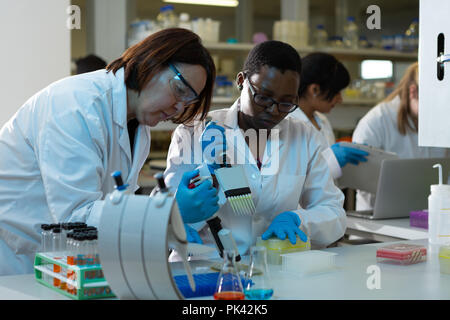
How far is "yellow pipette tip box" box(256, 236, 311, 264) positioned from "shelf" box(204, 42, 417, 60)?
3328 mm

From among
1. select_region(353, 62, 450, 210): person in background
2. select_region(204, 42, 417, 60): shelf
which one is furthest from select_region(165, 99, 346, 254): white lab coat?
select_region(204, 42, 417, 60): shelf

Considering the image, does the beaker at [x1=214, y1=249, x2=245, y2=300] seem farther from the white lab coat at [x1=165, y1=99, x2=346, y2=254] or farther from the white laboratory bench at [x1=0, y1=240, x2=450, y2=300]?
the white lab coat at [x1=165, y1=99, x2=346, y2=254]

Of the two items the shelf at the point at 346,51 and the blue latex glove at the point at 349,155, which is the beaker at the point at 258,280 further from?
the shelf at the point at 346,51

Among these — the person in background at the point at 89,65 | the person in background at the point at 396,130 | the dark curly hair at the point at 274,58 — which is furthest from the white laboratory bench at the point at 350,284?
the person in background at the point at 89,65

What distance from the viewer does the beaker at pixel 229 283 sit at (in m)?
1.36

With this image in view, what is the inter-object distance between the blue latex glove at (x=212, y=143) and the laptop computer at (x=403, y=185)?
3.38 feet

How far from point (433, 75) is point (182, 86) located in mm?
923

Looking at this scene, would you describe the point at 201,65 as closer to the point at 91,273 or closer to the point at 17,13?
the point at 91,273

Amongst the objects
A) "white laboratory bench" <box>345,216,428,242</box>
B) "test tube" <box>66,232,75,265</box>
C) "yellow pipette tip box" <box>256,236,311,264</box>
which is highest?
"test tube" <box>66,232,75,265</box>

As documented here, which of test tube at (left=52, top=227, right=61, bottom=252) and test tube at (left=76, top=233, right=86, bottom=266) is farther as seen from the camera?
test tube at (left=52, top=227, right=61, bottom=252)

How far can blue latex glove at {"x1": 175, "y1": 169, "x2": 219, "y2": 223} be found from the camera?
1688 mm

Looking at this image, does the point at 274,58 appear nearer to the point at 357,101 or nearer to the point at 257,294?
the point at 257,294

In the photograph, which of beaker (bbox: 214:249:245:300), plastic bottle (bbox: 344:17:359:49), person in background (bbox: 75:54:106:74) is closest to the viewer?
beaker (bbox: 214:249:245:300)

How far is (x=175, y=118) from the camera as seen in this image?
81.2 inches
